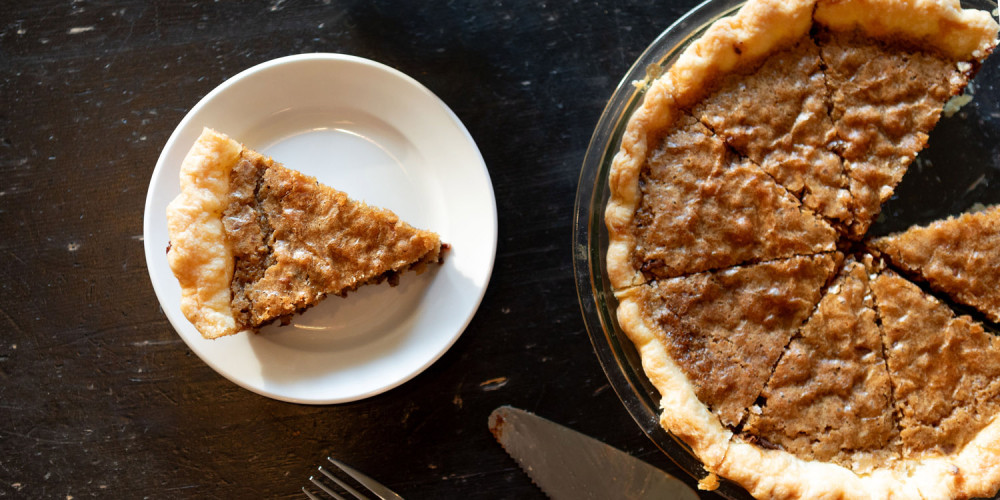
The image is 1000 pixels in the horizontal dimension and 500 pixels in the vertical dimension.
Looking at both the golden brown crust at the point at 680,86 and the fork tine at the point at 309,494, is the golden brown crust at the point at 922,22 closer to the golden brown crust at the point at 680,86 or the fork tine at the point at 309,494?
the golden brown crust at the point at 680,86

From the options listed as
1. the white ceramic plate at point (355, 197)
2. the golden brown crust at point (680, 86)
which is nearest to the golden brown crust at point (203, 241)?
the white ceramic plate at point (355, 197)

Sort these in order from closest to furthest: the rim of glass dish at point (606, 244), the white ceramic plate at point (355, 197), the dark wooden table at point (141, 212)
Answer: the rim of glass dish at point (606, 244) < the white ceramic plate at point (355, 197) < the dark wooden table at point (141, 212)

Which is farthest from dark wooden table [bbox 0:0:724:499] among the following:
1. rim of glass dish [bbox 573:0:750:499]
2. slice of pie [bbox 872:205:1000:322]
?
slice of pie [bbox 872:205:1000:322]

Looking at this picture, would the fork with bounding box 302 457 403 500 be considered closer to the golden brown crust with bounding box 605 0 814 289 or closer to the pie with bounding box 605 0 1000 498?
the pie with bounding box 605 0 1000 498

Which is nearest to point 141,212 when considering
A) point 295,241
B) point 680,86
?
point 295,241

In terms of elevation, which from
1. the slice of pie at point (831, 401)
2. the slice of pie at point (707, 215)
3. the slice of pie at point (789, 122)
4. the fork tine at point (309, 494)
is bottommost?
the fork tine at point (309, 494)

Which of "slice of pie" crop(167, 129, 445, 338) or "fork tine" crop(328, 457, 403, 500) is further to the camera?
"fork tine" crop(328, 457, 403, 500)

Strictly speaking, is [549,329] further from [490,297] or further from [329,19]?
[329,19]
